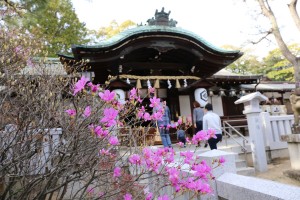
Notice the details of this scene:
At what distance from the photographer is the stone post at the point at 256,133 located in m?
6.40

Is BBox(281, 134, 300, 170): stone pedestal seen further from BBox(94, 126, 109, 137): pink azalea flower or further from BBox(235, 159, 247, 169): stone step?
BBox(94, 126, 109, 137): pink azalea flower

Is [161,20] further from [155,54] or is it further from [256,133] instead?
[256,133]

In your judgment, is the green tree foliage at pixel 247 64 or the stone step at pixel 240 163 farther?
the green tree foliage at pixel 247 64

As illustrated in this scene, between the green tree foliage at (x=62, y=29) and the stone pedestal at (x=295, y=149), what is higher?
the green tree foliage at (x=62, y=29)

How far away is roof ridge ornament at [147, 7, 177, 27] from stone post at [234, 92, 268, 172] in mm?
6691

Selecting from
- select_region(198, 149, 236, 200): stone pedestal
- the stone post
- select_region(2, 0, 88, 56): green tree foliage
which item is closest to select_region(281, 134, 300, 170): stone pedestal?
the stone post

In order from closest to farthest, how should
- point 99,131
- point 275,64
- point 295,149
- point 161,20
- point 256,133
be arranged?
point 99,131 → point 295,149 → point 256,133 → point 161,20 → point 275,64

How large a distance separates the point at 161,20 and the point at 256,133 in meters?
7.64

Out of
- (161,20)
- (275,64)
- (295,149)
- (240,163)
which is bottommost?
(240,163)

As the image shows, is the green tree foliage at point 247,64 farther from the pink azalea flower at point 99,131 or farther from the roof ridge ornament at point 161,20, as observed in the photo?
the pink azalea flower at point 99,131

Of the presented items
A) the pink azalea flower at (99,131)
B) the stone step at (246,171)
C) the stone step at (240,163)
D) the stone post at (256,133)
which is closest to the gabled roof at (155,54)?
the stone post at (256,133)

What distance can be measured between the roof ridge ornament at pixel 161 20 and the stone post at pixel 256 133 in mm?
6691

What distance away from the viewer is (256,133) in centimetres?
657

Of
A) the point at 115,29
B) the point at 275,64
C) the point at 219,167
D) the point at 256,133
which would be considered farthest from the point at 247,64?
the point at 219,167
